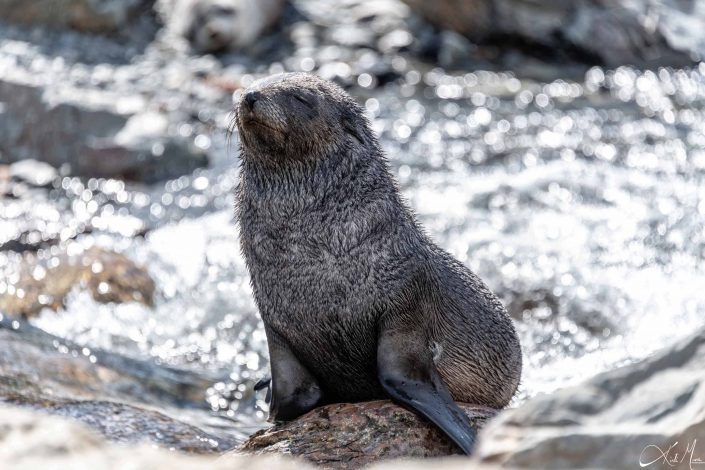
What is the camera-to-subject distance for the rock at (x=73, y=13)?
19.1 meters

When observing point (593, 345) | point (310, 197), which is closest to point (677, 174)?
Result: point (593, 345)

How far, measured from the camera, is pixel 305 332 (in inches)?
236

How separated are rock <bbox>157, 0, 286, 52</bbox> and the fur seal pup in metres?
12.2

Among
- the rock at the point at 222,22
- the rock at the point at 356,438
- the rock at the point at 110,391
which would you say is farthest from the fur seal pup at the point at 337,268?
the rock at the point at 222,22

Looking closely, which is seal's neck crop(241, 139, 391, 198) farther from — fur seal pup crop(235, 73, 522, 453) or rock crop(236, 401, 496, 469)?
rock crop(236, 401, 496, 469)

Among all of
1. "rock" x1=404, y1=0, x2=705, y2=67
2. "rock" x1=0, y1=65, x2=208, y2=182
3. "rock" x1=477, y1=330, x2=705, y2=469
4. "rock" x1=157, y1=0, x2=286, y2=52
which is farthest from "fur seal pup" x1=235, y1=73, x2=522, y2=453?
"rock" x1=404, y1=0, x2=705, y2=67

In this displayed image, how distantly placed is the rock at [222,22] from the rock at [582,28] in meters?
2.43

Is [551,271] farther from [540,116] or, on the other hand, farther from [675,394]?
[675,394]

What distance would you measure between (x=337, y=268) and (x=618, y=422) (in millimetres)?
2990

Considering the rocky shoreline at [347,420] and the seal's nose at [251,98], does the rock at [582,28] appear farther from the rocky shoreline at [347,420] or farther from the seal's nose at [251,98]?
the seal's nose at [251,98]

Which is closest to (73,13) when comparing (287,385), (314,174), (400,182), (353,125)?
(400,182)

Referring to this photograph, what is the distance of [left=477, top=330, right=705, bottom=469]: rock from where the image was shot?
307 cm

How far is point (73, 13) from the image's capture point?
1919 cm

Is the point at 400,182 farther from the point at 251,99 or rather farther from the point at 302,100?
the point at 251,99
